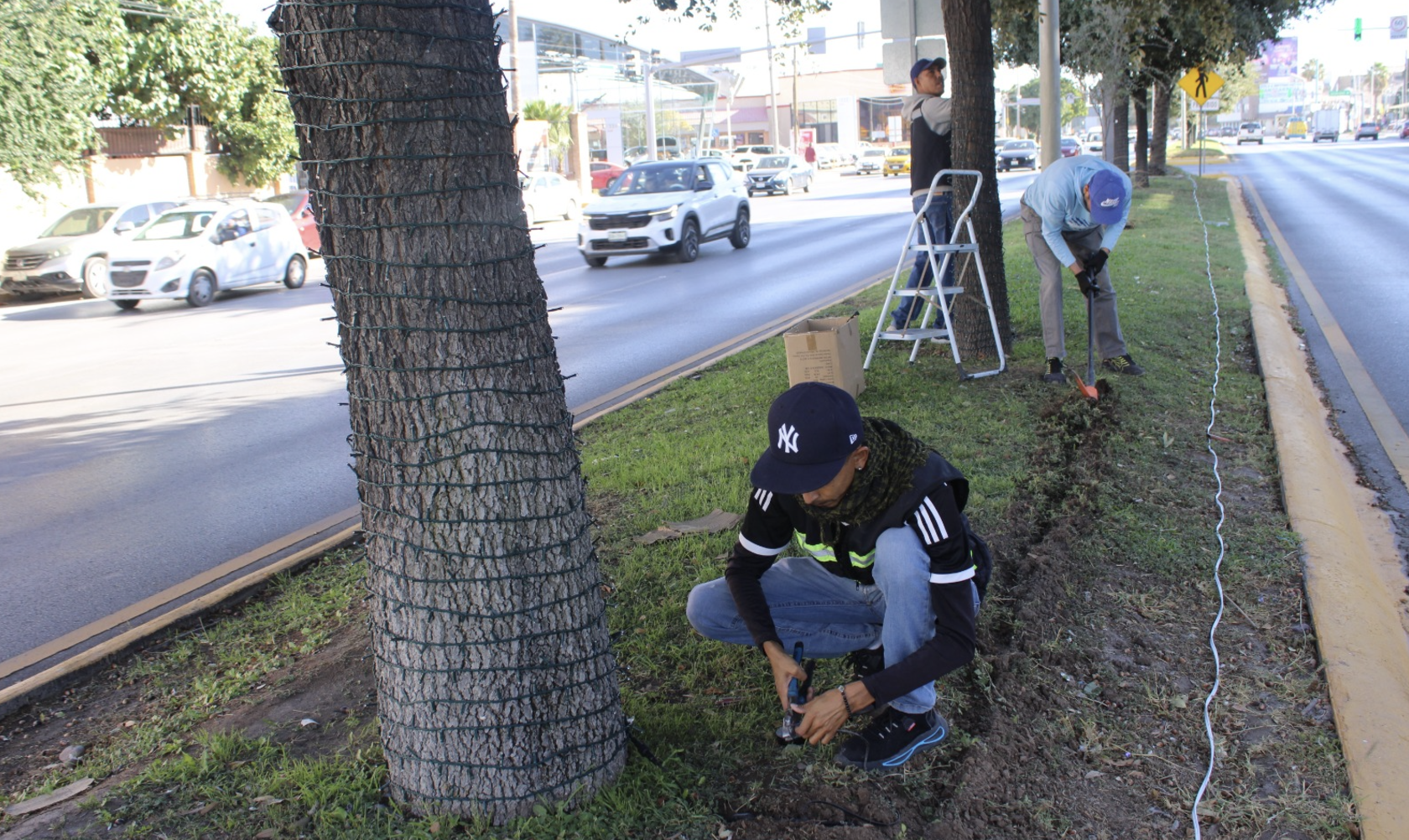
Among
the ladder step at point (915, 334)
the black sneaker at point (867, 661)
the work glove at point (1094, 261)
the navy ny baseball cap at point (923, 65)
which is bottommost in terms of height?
the black sneaker at point (867, 661)

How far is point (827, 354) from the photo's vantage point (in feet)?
20.6

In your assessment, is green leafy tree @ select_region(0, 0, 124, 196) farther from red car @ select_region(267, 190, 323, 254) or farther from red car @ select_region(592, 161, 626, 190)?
red car @ select_region(592, 161, 626, 190)

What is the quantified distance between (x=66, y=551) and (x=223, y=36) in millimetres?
23448

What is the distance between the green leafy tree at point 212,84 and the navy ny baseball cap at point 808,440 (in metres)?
21.9

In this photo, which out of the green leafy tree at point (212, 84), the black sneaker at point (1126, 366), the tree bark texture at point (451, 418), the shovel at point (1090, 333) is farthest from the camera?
the green leafy tree at point (212, 84)

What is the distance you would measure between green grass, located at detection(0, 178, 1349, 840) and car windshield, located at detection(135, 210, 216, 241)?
12166 mm

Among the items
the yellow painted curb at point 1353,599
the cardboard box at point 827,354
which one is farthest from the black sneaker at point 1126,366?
the cardboard box at point 827,354

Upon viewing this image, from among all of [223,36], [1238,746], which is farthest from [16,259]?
[1238,746]

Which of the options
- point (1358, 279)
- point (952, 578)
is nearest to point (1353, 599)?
point (952, 578)

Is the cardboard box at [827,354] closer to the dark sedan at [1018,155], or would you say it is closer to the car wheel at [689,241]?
the car wheel at [689,241]

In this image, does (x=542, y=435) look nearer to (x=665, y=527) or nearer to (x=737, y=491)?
(x=665, y=527)

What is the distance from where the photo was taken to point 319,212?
2.60 m

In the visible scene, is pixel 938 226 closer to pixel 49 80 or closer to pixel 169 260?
pixel 169 260

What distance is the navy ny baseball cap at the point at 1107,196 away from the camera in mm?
6430
